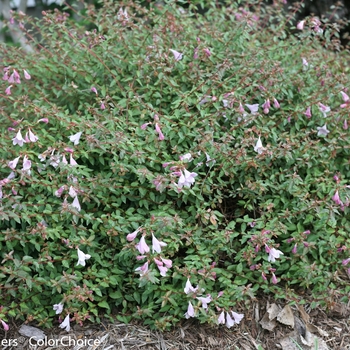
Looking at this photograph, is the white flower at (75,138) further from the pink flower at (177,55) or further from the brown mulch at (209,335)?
the brown mulch at (209,335)

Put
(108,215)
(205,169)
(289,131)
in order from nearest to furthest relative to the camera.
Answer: (108,215) → (205,169) → (289,131)

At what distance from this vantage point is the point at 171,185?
107 inches

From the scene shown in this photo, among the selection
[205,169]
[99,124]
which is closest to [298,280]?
[205,169]

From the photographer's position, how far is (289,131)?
11.6 feet

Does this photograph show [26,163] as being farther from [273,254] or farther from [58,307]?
[273,254]

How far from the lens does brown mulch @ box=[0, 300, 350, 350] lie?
2893 mm

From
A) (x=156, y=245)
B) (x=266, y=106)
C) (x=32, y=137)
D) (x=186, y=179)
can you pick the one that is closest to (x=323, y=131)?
(x=266, y=106)

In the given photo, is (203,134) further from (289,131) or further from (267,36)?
(267,36)

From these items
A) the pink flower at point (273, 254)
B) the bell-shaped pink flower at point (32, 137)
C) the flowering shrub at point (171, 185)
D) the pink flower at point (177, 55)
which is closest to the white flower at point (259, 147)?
the flowering shrub at point (171, 185)

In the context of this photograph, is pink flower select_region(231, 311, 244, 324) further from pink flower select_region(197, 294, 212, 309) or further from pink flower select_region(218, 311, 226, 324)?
pink flower select_region(197, 294, 212, 309)

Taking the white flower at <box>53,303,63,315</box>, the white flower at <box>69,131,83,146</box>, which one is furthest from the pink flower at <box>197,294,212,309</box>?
the white flower at <box>69,131,83,146</box>

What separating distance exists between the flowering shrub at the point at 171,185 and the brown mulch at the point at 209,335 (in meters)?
0.10

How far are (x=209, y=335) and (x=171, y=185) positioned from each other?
92 cm

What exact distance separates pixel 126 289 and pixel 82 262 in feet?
1.44
